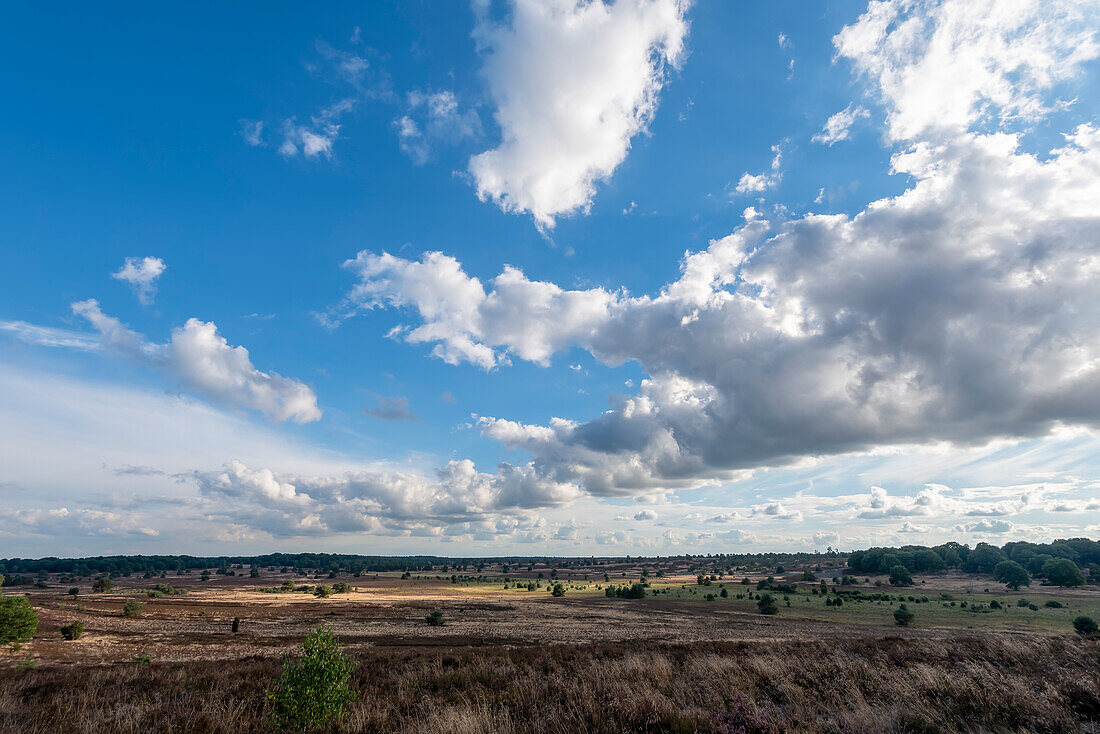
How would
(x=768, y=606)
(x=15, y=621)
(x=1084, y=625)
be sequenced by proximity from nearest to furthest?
(x=15, y=621) → (x=1084, y=625) → (x=768, y=606)

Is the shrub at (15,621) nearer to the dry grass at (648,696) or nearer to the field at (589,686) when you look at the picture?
the field at (589,686)

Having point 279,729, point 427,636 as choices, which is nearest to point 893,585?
point 427,636

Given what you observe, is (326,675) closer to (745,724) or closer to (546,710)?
(546,710)

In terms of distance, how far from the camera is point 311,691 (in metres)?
11.8

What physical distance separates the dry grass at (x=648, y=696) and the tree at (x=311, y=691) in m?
0.89

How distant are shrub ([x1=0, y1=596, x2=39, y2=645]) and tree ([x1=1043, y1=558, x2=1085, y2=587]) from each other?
19667 cm

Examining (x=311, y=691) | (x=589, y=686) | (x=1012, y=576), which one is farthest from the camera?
(x=1012, y=576)

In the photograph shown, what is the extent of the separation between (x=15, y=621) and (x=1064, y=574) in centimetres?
19776

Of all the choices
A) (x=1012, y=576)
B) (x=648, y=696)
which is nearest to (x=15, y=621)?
(x=648, y=696)

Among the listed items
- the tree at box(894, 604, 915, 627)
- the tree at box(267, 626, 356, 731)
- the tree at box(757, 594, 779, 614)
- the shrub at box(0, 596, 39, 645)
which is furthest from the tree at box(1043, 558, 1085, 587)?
the shrub at box(0, 596, 39, 645)

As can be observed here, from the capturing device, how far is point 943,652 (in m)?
22.1

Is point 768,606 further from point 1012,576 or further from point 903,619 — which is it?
point 1012,576

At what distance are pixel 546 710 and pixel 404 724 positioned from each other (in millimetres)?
3695

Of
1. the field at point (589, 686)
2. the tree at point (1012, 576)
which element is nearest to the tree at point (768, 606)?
the field at point (589, 686)
